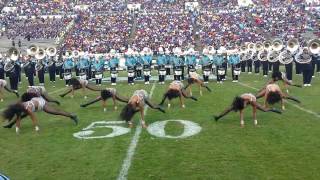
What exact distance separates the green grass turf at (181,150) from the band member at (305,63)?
20.7 feet

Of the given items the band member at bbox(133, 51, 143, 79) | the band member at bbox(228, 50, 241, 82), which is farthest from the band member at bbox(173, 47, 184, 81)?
the band member at bbox(228, 50, 241, 82)

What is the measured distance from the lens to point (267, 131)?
12.1m

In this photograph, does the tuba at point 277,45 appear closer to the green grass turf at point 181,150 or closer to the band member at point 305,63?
the band member at point 305,63

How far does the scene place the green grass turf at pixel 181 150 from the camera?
9.06m

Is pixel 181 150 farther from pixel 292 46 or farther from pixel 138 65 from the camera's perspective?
pixel 138 65

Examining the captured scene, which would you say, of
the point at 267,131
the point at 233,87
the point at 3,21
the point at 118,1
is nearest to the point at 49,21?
the point at 3,21

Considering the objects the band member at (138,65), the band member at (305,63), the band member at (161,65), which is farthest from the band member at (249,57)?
the band member at (138,65)

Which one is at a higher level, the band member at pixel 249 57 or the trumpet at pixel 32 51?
the trumpet at pixel 32 51

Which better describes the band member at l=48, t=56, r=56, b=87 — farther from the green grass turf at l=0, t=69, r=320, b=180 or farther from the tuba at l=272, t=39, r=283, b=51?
the tuba at l=272, t=39, r=283, b=51

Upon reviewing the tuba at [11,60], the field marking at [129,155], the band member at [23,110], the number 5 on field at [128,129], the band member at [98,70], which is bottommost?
the field marking at [129,155]

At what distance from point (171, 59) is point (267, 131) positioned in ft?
47.4

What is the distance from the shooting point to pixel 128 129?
12914 mm

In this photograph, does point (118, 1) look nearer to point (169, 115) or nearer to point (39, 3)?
point (39, 3)

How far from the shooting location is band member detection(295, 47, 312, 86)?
69.3 feet
